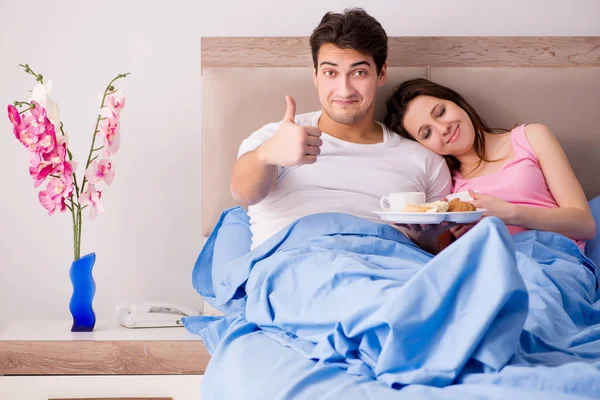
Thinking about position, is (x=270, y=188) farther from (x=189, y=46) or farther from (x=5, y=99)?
(x=5, y=99)

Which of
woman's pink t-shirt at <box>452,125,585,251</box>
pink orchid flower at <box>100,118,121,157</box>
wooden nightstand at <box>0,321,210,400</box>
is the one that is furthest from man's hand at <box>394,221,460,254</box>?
pink orchid flower at <box>100,118,121,157</box>

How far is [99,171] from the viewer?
195 cm

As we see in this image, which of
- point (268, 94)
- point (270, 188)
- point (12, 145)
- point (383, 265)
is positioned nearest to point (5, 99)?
point (12, 145)

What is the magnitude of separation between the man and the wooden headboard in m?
0.16

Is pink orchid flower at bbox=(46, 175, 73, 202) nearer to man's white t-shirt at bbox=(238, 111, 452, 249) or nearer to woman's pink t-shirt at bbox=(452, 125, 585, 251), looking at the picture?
man's white t-shirt at bbox=(238, 111, 452, 249)

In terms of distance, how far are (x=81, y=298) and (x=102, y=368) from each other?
265mm

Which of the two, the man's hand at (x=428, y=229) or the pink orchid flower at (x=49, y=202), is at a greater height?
the pink orchid flower at (x=49, y=202)

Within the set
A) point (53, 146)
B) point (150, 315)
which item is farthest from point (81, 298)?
point (53, 146)

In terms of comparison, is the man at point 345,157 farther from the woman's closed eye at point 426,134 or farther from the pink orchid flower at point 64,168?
the pink orchid flower at point 64,168

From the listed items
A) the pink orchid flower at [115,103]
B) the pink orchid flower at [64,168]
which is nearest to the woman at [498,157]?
the pink orchid flower at [115,103]

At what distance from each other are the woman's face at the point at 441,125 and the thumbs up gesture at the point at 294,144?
61 cm

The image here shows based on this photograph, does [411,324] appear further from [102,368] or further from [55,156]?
[55,156]

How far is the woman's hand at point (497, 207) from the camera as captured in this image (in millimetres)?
1708

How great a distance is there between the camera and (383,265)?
1.36 meters
